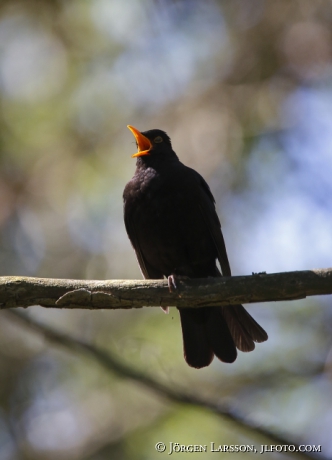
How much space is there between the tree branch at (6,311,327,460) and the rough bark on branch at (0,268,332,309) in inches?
29.9

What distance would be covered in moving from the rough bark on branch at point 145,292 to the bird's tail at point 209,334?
Result: 0.99m

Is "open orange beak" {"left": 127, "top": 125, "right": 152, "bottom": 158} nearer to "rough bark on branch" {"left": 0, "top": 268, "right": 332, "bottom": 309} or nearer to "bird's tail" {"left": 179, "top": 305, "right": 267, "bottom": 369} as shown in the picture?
"bird's tail" {"left": 179, "top": 305, "right": 267, "bottom": 369}

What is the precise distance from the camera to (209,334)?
4742 millimetres

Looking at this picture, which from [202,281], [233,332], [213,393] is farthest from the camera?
[213,393]

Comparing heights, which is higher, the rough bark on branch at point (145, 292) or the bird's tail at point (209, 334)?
the bird's tail at point (209, 334)

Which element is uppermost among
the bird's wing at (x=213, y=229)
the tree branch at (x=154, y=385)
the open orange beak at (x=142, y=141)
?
the open orange beak at (x=142, y=141)

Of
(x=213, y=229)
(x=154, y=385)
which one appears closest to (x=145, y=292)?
(x=154, y=385)

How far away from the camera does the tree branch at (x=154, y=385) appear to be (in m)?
3.78

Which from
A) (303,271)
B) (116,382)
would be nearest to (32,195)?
(116,382)

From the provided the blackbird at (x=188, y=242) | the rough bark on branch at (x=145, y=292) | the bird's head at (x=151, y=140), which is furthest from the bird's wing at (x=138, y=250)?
the rough bark on branch at (x=145, y=292)

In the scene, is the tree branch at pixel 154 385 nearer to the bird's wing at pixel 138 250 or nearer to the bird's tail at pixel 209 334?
the bird's tail at pixel 209 334

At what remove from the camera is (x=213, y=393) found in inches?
237

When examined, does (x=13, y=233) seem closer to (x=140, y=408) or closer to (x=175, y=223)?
(x=140, y=408)

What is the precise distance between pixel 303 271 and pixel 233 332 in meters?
1.25
